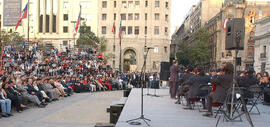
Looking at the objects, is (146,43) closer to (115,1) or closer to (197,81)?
(115,1)

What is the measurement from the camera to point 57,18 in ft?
191

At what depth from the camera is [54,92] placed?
16.1 metres

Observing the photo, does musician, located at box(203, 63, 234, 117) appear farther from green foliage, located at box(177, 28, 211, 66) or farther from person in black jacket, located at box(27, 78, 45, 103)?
green foliage, located at box(177, 28, 211, 66)

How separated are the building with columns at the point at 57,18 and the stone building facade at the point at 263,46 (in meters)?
32.5

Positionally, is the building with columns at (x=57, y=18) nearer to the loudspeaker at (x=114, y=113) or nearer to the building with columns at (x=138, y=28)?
the building with columns at (x=138, y=28)

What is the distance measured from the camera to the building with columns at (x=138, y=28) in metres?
56.0

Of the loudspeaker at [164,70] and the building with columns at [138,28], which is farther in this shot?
the building with columns at [138,28]

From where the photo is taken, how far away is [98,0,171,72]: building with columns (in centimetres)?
5603

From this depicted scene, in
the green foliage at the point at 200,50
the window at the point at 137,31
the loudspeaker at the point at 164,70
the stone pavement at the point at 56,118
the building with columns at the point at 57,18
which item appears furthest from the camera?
the green foliage at the point at 200,50

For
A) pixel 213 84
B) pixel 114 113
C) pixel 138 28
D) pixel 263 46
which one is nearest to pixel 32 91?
pixel 114 113

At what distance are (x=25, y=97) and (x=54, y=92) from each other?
127 inches

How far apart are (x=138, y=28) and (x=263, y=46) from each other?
25565mm

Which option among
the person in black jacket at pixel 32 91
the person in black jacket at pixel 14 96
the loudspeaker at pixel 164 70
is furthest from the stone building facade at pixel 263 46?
the person in black jacket at pixel 14 96

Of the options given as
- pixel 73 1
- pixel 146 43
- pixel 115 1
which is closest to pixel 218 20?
pixel 146 43
